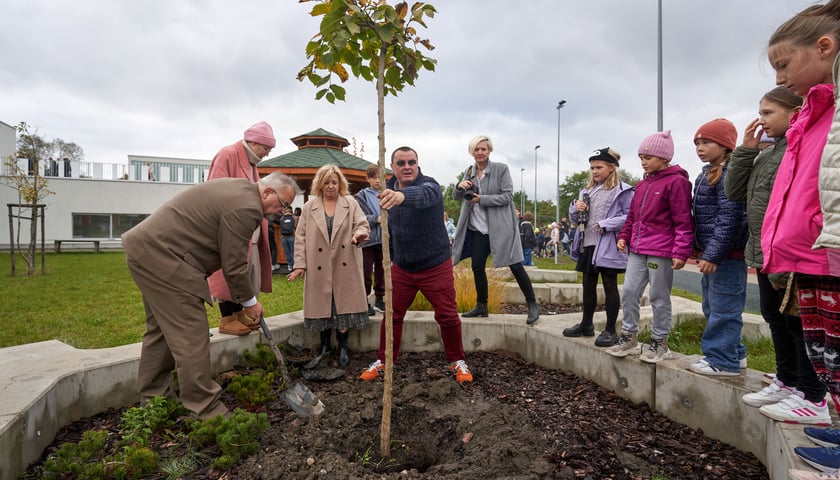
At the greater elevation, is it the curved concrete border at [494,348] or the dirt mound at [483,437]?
the curved concrete border at [494,348]

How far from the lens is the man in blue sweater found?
352cm

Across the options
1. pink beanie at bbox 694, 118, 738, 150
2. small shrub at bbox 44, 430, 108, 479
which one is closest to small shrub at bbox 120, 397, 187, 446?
small shrub at bbox 44, 430, 108, 479

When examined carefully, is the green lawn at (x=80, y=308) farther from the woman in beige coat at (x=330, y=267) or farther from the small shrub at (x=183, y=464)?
the small shrub at (x=183, y=464)

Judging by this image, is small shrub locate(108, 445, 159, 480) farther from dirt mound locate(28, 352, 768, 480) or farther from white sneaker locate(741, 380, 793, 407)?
white sneaker locate(741, 380, 793, 407)

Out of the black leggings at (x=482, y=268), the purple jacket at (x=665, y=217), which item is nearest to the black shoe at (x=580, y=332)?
the black leggings at (x=482, y=268)

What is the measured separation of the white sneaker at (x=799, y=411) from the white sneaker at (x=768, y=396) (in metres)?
0.09

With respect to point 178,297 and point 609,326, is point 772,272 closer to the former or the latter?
point 609,326

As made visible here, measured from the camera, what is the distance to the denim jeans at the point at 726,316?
2.79 meters

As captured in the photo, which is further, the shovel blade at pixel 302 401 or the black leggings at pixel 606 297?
the black leggings at pixel 606 297

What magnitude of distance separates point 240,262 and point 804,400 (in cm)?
322

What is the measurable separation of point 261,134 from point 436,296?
208 centimetres

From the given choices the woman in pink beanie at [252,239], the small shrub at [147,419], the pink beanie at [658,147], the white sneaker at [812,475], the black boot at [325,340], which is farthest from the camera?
the black boot at [325,340]

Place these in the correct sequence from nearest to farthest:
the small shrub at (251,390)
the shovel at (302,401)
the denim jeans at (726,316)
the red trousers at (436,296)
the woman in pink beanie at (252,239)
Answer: the denim jeans at (726,316), the shovel at (302,401), the small shrub at (251,390), the red trousers at (436,296), the woman in pink beanie at (252,239)

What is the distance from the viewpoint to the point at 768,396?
2404 millimetres
